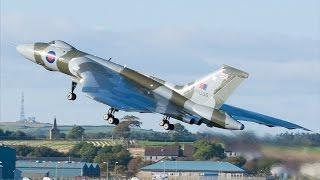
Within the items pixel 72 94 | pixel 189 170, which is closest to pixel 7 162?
pixel 189 170

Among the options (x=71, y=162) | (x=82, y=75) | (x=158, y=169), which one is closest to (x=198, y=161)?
(x=158, y=169)

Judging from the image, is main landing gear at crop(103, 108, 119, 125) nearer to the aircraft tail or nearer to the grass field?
Result: the aircraft tail

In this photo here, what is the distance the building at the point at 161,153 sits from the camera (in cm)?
19250

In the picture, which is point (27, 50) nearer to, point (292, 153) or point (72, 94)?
point (72, 94)

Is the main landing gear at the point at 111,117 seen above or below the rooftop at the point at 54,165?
below

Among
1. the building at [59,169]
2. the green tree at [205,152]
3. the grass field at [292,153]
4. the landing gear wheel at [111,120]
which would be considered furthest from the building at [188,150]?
the grass field at [292,153]

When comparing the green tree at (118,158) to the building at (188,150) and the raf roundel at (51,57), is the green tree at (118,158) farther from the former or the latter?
the raf roundel at (51,57)

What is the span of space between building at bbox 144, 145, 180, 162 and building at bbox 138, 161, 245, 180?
1801 mm

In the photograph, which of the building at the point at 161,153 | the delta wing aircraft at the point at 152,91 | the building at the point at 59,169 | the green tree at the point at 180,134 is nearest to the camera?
the delta wing aircraft at the point at 152,91

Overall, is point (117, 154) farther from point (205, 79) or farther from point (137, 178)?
point (205, 79)

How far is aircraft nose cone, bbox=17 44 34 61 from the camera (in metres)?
132

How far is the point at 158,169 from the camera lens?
184875 millimetres

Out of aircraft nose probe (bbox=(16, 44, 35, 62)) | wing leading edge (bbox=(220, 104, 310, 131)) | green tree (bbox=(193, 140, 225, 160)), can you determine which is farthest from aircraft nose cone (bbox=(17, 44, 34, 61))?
green tree (bbox=(193, 140, 225, 160))

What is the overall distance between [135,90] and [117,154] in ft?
237
